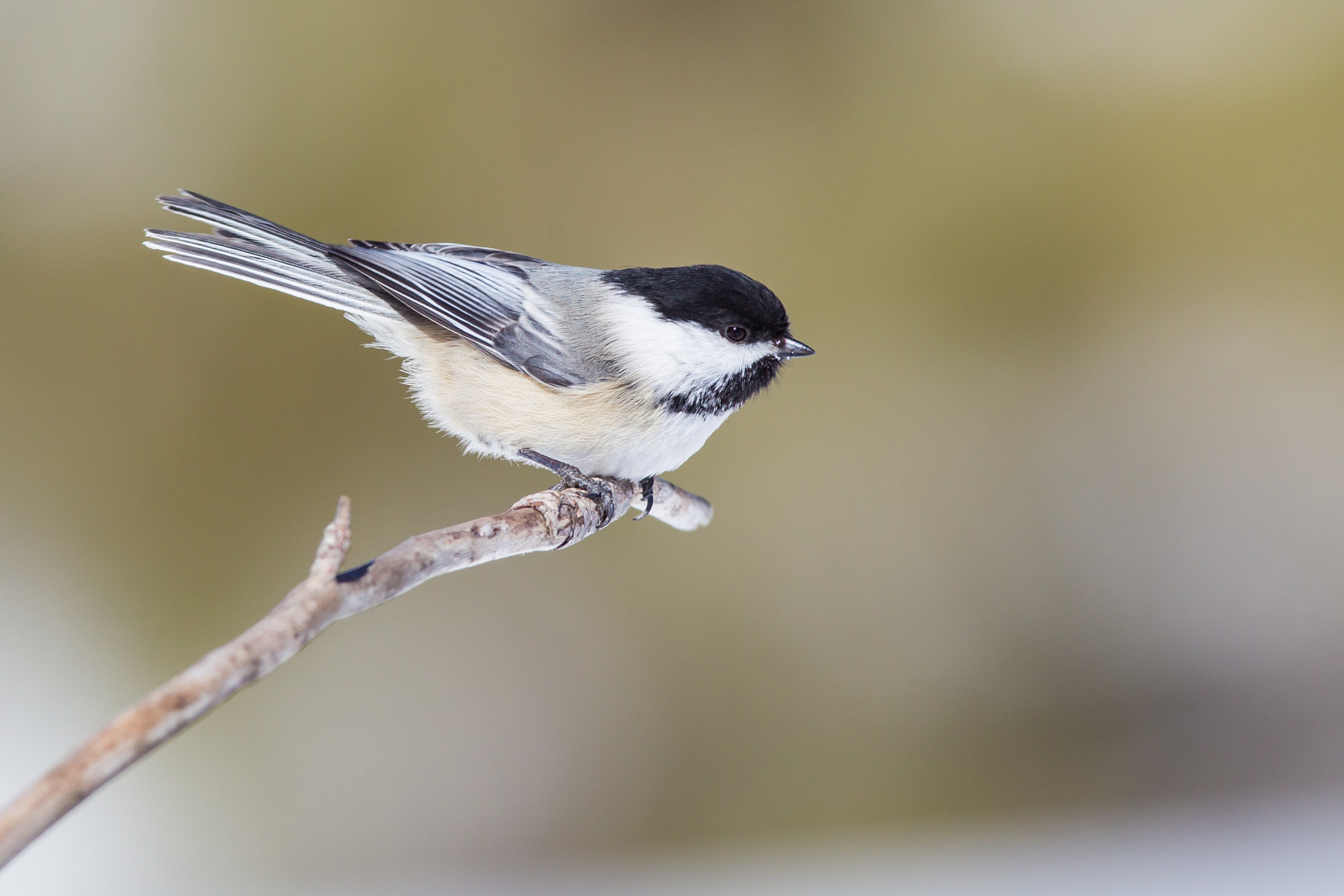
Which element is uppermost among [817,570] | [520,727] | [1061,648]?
[817,570]

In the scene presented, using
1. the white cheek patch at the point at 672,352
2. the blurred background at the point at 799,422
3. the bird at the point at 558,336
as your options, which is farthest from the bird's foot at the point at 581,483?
the blurred background at the point at 799,422

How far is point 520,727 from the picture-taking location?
2209 mm

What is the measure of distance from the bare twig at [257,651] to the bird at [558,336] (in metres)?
0.23

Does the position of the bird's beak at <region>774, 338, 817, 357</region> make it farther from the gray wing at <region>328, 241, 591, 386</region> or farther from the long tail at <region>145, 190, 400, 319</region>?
the long tail at <region>145, 190, 400, 319</region>

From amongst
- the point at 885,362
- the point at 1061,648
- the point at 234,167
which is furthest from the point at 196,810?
the point at 1061,648

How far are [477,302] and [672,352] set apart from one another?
0.87 ft

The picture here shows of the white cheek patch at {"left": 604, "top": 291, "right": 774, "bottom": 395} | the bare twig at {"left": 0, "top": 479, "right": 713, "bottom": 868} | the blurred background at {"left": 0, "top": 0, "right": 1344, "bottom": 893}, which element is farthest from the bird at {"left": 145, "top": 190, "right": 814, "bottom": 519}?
the blurred background at {"left": 0, "top": 0, "right": 1344, "bottom": 893}

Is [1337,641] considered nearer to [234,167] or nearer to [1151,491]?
[1151,491]

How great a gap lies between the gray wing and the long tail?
0.16 ft

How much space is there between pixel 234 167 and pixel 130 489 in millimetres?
761

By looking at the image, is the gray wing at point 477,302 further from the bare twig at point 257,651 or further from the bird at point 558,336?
the bare twig at point 257,651

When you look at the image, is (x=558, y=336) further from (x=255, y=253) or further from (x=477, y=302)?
(x=255, y=253)

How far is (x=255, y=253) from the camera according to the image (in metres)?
1.04

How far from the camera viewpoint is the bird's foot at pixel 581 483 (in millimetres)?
1053
